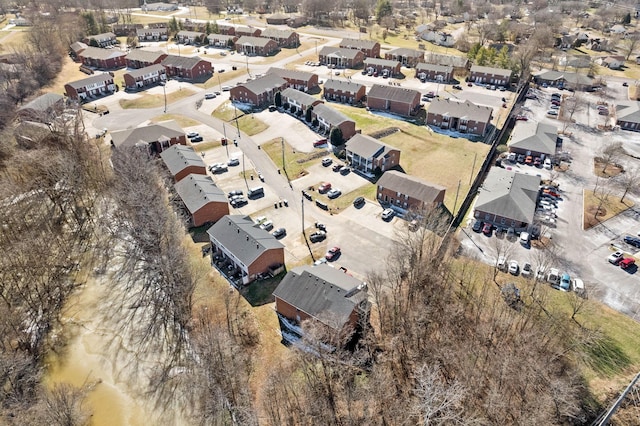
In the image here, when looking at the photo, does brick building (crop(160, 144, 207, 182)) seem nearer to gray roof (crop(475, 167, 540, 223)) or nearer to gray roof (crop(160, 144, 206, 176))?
gray roof (crop(160, 144, 206, 176))

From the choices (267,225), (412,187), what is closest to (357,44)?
(412,187)

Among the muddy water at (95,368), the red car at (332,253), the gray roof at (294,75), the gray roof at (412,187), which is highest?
the gray roof at (294,75)

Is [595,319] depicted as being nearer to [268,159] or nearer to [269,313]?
[269,313]

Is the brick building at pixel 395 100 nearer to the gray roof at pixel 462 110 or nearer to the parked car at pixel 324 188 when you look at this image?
the gray roof at pixel 462 110

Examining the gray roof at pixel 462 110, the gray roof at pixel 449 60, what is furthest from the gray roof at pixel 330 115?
the gray roof at pixel 449 60

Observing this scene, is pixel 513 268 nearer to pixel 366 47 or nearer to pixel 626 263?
pixel 626 263

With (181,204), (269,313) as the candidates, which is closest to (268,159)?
(181,204)
